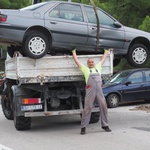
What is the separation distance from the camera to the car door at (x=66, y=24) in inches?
328

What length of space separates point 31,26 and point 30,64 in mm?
870

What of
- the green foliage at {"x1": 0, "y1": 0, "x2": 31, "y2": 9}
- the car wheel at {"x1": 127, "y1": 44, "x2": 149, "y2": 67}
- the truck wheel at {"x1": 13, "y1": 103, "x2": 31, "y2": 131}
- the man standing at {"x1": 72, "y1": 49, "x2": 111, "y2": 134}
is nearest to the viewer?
the man standing at {"x1": 72, "y1": 49, "x2": 111, "y2": 134}

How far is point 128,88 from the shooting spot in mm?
13508

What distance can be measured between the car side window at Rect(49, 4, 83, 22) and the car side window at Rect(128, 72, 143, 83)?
18.1ft

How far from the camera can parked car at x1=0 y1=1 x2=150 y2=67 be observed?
7.96 m

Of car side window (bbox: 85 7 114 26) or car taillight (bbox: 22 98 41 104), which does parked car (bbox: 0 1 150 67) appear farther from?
car taillight (bbox: 22 98 41 104)

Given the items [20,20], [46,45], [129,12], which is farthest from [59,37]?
[129,12]

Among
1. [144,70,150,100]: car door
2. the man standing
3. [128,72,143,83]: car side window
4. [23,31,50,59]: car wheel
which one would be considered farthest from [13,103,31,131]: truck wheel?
[144,70,150,100]: car door

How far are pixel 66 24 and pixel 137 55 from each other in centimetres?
203

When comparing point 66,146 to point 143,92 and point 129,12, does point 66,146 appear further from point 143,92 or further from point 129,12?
point 129,12

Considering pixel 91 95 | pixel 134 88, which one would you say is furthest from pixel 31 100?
pixel 134 88

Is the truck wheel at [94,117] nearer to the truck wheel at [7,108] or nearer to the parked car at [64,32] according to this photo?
the parked car at [64,32]

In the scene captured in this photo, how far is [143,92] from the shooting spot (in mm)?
13672

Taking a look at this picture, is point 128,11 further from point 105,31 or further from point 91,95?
point 91,95
